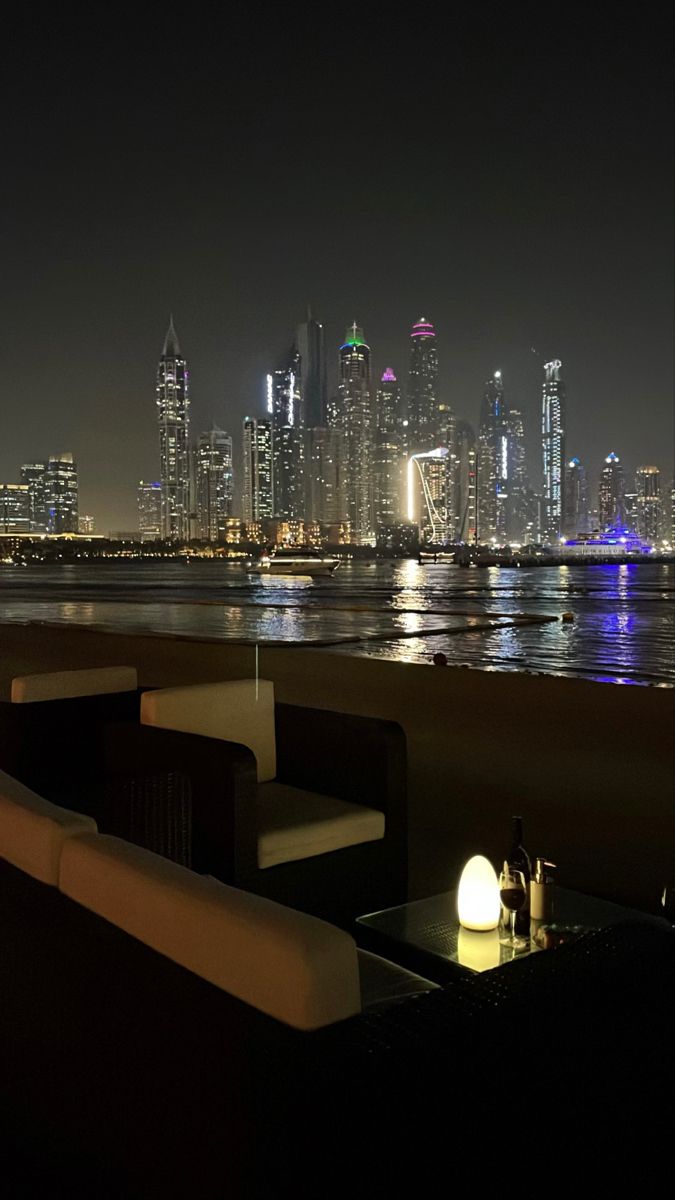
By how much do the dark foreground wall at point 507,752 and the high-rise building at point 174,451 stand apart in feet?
466

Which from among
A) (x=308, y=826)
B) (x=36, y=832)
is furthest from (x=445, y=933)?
(x=36, y=832)

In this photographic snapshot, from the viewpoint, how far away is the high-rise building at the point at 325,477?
Answer: 145875 millimetres

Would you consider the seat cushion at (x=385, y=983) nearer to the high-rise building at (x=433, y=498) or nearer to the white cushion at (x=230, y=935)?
the white cushion at (x=230, y=935)

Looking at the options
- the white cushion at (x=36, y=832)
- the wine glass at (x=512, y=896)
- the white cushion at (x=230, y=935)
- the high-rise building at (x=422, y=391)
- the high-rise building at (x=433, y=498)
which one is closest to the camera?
the white cushion at (x=230, y=935)

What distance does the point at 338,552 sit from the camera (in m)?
144

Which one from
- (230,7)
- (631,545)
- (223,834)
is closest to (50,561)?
(631,545)

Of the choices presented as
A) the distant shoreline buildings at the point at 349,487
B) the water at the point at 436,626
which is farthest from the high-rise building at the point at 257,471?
the water at the point at 436,626

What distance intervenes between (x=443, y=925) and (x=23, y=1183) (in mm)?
1066

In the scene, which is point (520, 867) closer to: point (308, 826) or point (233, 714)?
point (308, 826)

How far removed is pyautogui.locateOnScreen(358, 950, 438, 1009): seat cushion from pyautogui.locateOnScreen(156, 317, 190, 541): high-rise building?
148912 mm

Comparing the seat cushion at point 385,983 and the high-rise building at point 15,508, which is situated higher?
the high-rise building at point 15,508

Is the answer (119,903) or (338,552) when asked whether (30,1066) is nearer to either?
(119,903)

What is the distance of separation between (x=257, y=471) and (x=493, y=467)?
131ft

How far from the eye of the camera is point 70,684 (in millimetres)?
3576
